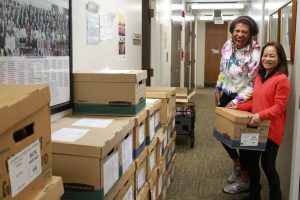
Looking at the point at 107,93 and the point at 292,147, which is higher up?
the point at 107,93

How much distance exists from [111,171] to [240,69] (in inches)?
70.9

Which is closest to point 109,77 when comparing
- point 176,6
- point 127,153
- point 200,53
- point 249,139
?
point 127,153

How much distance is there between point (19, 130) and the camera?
84 centimetres

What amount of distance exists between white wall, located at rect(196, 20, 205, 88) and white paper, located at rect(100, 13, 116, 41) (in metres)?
8.84

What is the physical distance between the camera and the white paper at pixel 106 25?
2.48 meters

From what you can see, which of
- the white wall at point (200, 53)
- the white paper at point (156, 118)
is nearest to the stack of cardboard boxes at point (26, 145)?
the white paper at point (156, 118)

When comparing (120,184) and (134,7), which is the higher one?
(134,7)

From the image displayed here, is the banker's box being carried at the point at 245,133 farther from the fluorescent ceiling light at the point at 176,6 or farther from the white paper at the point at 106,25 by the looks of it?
the fluorescent ceiling light at the point at 176,6

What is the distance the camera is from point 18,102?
808 mm

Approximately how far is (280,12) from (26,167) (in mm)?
3024

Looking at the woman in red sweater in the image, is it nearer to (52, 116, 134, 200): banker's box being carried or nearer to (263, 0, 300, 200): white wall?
(263, 0, 300, 200): white wall

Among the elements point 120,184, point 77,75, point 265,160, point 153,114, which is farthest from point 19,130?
point 265,160

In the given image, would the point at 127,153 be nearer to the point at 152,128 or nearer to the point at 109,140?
the point at 109,140

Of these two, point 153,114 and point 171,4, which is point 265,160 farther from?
point 171,4
